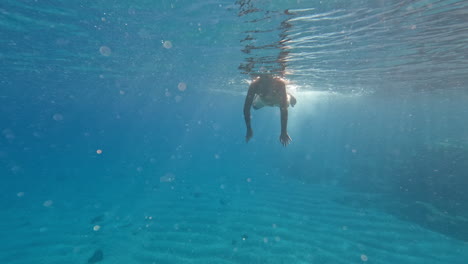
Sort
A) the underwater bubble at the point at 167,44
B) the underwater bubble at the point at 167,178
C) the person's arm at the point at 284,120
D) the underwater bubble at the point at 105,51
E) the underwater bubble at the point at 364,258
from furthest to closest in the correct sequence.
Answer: the underwater bubble at the point at 167,178
the underwater bubble at the point at 105,51
the underwater bubble at the point at 167,44
the underwater bubble at the point at 364,258
the person's arm at the point at 284,120

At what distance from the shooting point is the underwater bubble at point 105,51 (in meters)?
14.4

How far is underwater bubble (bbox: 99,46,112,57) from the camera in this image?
14.4 m

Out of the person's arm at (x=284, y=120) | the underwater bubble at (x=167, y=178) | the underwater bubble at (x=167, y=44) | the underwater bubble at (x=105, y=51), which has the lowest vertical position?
the underwater bubble at (x=167, y=178)

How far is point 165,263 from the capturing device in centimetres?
754

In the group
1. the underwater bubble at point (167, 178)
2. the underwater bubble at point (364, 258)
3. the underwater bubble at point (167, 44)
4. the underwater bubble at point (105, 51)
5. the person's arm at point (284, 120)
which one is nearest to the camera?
the person's arm at point (284, 120)

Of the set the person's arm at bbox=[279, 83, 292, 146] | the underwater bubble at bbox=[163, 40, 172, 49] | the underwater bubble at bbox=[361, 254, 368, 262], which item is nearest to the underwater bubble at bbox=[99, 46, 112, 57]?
the underwater bubble at bbox=[163, 40, 172, 49]

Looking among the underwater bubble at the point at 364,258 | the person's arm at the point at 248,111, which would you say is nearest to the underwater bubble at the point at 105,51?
the person's arm at the point at 248,111

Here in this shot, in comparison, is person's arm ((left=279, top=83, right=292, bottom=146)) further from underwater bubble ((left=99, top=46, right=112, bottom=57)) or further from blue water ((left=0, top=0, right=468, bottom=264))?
underwater bubble ((left=99, top=46, right=112, bottom=57))

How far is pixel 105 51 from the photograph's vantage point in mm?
15250

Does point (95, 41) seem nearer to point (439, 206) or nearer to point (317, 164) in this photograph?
point (439, 206)

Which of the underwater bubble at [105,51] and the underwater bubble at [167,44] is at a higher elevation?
the underwater bubble at [105,51]

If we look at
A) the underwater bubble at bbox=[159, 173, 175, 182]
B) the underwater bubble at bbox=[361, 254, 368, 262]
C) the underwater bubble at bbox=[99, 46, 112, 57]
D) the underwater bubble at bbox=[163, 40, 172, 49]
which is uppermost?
the underwater bubble at bbox=[99, 46, 112, 57]

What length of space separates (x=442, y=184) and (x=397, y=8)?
12.6m

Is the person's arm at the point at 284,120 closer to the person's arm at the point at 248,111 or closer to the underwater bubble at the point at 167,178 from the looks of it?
the person's arm at the point at 248,111
